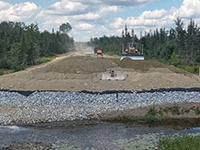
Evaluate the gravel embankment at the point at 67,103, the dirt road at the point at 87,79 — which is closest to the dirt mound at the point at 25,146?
the gravel embankment at the point at 67,103

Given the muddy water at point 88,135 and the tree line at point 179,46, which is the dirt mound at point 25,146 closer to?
the muddy water at point 88,135

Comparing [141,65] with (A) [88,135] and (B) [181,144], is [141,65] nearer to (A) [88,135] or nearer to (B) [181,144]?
(A) [88,135]

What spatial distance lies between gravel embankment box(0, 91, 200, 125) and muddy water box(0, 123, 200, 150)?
1.96 metres

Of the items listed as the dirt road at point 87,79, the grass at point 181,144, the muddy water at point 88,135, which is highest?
the dirt road at point 87,79

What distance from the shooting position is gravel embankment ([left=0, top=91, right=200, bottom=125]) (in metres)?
20.1

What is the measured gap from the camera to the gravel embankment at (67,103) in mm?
20086

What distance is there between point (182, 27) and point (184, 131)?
4424 cm

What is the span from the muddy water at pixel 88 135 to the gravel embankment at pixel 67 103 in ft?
6.43

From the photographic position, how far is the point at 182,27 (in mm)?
58594

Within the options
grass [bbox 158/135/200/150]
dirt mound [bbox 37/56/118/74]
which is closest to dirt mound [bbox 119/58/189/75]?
dirt mound [bbox 37/56/118/74]

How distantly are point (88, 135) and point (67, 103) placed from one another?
21.1 ft

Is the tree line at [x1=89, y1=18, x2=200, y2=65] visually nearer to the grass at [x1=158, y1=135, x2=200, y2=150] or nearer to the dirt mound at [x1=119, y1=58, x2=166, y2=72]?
the dirt mound at [x1=119, y1=58, x2=166, y2=72]

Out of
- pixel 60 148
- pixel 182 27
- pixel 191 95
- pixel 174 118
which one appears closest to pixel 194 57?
pixel 182 27

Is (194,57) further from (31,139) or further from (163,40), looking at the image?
(31,139)
